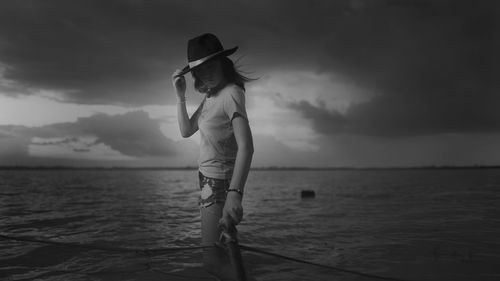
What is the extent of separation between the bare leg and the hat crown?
3.91 ft

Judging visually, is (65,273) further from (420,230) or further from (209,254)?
(420,230)

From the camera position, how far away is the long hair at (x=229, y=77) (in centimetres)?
308

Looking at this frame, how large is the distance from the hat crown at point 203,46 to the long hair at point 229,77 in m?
0.12

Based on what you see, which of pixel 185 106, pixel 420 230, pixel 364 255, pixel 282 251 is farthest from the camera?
pixel 420 230

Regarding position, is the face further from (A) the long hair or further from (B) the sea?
(B) the sea

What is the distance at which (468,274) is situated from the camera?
24.0 feet

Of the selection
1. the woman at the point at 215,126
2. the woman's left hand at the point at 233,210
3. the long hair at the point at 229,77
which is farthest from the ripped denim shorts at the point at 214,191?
the long hair at the point at 229,77

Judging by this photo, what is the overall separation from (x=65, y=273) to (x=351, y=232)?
28.4 ft

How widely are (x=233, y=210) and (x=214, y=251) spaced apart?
0.69 meters

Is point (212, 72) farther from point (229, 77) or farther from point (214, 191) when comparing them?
point (214, 191)

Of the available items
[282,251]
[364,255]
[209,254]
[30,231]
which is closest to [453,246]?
[364,255]

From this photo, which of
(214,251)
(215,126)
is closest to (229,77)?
(215,126)

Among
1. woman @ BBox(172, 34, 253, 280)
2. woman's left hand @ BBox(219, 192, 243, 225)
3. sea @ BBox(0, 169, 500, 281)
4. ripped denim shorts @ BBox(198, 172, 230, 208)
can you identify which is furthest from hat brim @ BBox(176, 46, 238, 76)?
sea @ BBox(0, 169, 500, 281)

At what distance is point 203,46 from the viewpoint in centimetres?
296
